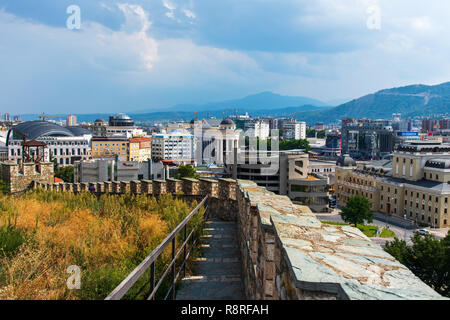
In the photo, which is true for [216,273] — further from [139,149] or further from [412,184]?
[139,149]

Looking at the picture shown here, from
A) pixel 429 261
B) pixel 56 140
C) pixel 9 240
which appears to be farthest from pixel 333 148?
pixel 9 240

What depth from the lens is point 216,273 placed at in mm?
5293

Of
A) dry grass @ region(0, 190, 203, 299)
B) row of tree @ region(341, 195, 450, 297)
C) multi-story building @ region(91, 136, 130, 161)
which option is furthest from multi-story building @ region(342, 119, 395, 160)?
dry grass @ region(0, 190, 203, 299)

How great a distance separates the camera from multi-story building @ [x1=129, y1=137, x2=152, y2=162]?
325 ft

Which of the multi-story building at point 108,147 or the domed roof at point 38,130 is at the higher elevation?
the domed roof at point 38,130

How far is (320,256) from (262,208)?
5.10 ft

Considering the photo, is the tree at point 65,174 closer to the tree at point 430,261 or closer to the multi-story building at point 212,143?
the tree at point 430,261

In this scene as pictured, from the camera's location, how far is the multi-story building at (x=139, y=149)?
9894 cm

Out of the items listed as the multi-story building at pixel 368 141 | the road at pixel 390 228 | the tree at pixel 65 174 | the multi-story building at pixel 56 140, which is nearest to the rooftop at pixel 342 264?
the road at pixel 390 228

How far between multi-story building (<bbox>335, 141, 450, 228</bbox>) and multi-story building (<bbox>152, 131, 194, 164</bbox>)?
6052 centimetres

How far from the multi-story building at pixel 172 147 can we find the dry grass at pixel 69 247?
10148cm
